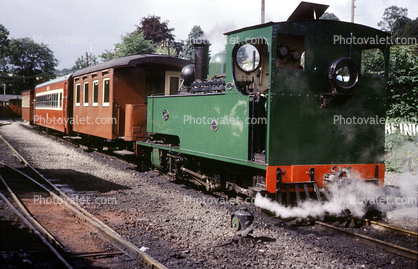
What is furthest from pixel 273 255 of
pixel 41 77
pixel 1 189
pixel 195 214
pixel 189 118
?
pixel 41 77

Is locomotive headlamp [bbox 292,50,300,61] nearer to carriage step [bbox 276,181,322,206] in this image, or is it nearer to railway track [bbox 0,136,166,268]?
carriage step [bbox 276,181,322,206]

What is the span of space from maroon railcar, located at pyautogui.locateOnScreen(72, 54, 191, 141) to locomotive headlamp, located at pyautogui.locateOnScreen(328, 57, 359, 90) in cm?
543

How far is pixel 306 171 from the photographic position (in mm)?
5230

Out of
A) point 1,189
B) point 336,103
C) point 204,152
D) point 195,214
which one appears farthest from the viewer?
point 1,189

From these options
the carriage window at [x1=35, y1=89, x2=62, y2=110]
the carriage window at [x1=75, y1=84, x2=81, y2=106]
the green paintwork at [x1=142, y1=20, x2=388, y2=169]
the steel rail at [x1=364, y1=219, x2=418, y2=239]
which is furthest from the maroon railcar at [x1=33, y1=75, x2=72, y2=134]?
the steel rail at [x1=364, y1=219, x2=418, y2=239]

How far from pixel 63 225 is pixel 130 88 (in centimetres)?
531

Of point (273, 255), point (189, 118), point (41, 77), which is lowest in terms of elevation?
point (273, 255)

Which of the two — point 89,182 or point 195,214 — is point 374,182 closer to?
point 195,214

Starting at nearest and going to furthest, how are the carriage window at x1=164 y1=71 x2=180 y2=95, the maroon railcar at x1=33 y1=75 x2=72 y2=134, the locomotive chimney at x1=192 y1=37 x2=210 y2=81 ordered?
the locomotive chimney at x1=192 y1=37 x2=210 y2=81, the carriage window at x1=164 y1=71 x2=180 y2=95, the maroon railcar at x1=33 y1=75 x2=72 y2=134

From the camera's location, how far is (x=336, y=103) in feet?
17.6

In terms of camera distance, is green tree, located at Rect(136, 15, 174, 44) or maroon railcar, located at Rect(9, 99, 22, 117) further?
maroon railcar, located at Rect(9, 99, 22, 117)

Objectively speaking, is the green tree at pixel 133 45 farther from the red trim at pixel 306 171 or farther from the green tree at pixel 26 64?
the green tree at pixel 26 64

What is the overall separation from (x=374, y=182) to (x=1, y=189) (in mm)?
7098

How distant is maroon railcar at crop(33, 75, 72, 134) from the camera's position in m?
15.0
